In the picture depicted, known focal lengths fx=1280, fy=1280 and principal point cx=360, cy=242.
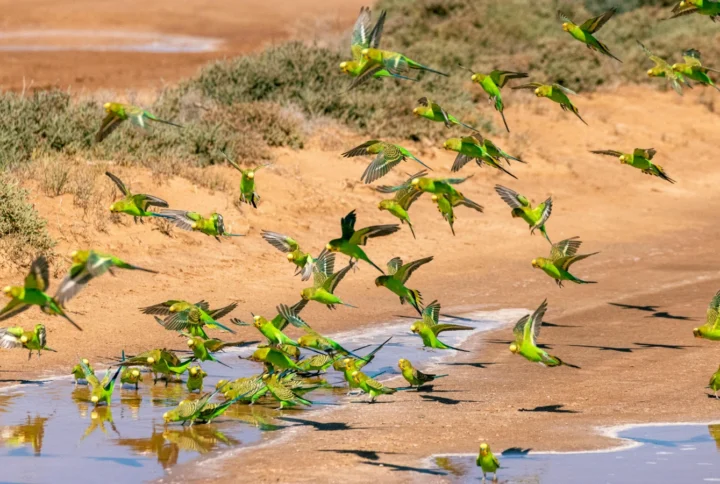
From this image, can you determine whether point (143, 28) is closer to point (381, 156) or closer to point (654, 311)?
point (654, 311)

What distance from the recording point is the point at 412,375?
9.60 m

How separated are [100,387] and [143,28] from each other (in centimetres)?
3359

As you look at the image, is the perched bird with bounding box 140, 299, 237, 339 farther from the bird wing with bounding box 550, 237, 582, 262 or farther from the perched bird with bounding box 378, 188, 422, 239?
the bird wing with bounding box 550, 237, 582, 262

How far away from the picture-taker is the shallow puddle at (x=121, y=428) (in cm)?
759

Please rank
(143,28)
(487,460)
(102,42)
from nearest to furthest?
(487,460) < (102,42) < (143,28)

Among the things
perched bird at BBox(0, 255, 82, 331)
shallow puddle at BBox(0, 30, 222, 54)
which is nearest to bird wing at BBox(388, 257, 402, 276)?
perched bird at BBox(0, 255, 82, 331)

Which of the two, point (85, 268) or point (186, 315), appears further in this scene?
point (186, 315)

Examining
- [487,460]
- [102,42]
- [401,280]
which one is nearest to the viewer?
[487,460]

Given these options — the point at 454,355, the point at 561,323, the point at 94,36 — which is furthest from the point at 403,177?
the point at 94,36

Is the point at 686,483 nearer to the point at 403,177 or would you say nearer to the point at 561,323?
the point at 561,323

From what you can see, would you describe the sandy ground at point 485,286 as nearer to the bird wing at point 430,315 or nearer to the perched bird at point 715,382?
the perched bird at point 715,382

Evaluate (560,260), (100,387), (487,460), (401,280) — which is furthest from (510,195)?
(100,387)

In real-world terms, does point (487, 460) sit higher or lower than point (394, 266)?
lower

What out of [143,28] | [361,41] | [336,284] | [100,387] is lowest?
[100,387]
